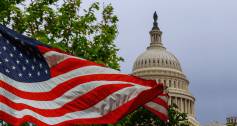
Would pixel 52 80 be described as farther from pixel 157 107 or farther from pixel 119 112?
pixel 157 107

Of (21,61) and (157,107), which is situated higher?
(21,61)

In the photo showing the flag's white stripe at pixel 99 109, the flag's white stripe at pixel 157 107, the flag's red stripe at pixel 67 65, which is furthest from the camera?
the flag's white stripe at pixel 157 107

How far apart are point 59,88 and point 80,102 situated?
1.46 feet

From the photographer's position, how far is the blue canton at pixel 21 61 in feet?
41.2

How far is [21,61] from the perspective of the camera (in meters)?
12.8

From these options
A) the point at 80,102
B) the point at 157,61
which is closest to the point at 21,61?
the point at 80,102

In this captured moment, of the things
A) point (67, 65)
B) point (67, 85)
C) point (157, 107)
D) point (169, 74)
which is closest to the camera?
point (67, 85)

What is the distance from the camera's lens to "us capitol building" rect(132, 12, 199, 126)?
177 m

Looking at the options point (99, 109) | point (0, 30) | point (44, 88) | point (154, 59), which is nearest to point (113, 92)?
point (99, 109)

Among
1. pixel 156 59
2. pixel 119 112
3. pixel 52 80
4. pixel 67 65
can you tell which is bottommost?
pixel 119 112

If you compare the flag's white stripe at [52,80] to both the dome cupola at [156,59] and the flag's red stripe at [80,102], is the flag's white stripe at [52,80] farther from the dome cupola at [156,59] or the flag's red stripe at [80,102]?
the dome cupola at [156,59]

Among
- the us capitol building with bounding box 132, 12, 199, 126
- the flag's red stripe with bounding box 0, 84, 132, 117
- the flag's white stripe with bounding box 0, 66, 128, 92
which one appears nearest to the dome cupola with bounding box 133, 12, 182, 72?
the us capitol building with bounding box 132, 12, 199, 126

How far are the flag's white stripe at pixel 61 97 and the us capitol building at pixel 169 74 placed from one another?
161 m

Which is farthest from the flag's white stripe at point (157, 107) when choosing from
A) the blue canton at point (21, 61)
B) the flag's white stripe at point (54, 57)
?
the blue canton at point (21, 61)
